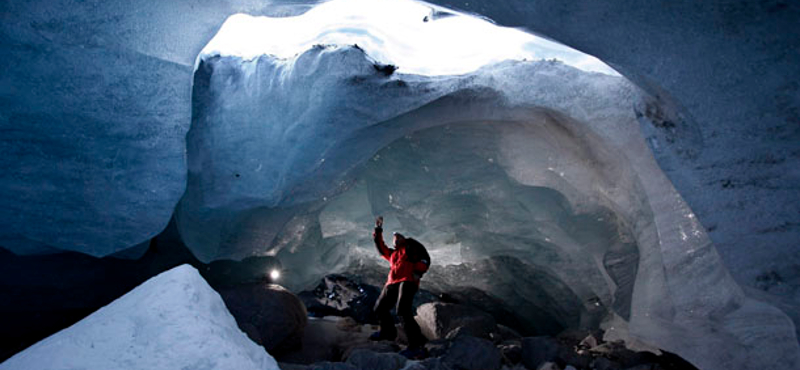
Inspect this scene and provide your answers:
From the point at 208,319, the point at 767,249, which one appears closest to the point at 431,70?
the point at 767,249

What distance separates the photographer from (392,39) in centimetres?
409

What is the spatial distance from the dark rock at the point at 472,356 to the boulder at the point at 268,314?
202cm

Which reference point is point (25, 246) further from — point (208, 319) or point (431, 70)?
point (431, 70)

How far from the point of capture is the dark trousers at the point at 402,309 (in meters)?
4.39

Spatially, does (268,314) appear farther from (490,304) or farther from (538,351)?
(490,304)

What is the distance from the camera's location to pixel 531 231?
18.4 ft

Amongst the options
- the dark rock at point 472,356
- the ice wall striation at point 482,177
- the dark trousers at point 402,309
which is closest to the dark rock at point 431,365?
the dark rock at point 472,356

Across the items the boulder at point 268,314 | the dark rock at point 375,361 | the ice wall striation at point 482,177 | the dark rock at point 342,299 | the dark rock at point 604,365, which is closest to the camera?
the ice wall striation at point 482,177

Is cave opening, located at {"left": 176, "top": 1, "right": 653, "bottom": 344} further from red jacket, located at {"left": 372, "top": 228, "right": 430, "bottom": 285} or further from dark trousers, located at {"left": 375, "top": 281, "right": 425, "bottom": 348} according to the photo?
dark trousers, located at {"left": 375, "top": 281, "right": 425, "bottom": 348}

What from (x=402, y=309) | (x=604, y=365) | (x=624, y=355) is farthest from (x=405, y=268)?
(x=624, y=355)

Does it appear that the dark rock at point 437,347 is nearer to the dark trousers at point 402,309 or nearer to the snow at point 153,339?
the dark trousers at point 402,309

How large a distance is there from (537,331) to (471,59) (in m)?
4.86

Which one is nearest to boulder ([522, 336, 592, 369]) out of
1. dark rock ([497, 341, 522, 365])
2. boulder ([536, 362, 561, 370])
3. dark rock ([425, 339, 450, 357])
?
dark rock ([497, 341, 522, 365])

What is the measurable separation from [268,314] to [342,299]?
10.4ft
